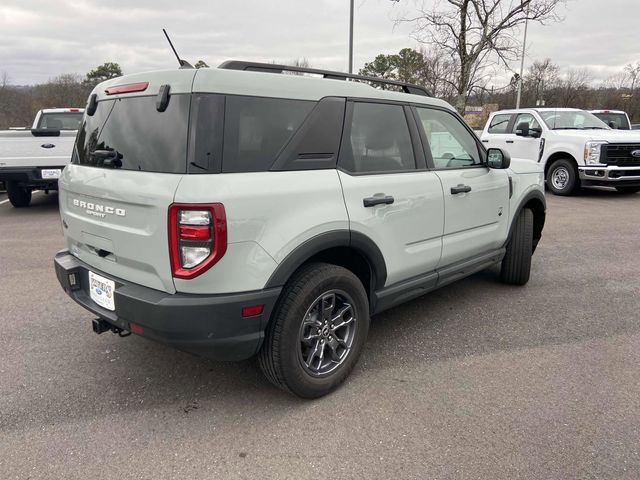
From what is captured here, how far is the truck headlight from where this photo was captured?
392 inches

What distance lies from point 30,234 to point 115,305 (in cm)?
553

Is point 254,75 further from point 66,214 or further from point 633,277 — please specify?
point 633,277

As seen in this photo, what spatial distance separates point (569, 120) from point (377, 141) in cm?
1014

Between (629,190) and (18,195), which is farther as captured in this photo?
(629,190)

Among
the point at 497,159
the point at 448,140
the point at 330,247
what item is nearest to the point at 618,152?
the point at 497,159

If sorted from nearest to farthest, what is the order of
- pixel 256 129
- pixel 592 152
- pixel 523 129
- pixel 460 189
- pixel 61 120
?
pixel 256 129
pixel 460 189
pixel 592 152
pixel 61 120
pixel 523 129

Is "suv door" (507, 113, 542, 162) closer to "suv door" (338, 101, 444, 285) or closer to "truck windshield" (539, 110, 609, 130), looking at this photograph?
"truck windshield" (539, 110, 609, 130)

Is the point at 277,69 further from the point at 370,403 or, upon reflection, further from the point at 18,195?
the point at 18,195

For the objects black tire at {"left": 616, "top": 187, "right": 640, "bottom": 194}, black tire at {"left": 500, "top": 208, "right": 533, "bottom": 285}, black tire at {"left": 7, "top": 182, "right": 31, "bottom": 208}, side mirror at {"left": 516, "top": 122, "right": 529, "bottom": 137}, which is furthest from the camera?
black tire at {"left": 616, "top": 187, "right": 640, "bottom": 194}

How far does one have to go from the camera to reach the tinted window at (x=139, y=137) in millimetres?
2324

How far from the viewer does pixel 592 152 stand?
32.9 ft

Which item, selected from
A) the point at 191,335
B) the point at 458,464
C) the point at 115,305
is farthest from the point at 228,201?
the point at 458,464

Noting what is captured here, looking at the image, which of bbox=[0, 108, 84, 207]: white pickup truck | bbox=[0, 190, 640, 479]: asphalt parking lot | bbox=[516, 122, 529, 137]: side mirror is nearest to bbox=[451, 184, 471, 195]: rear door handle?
bbox=[0, 190, 640, 479]: asphalt parking lot

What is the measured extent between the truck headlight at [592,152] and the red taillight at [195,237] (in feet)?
33.4
